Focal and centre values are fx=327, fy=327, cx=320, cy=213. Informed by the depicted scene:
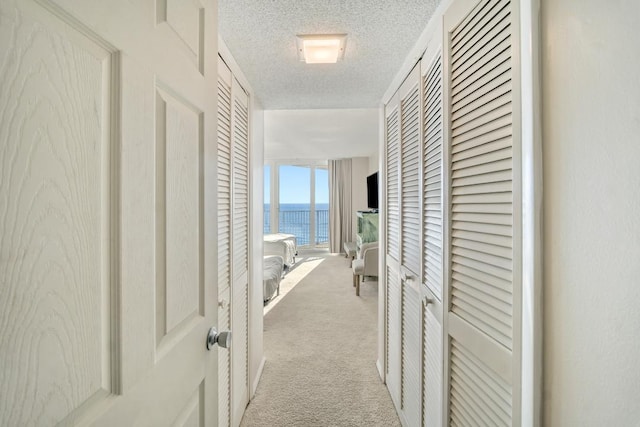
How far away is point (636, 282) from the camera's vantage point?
0.54m

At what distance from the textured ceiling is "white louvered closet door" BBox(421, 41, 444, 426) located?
177 millimetres

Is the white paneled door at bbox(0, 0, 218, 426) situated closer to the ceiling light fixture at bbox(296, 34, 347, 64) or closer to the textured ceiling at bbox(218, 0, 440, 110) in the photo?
the textured ceiling at bbox(218, 0, 440, 110)

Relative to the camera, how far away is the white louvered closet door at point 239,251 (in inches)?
69.1

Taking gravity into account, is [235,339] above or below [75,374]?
below

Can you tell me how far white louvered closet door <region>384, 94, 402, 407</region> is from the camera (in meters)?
2.00

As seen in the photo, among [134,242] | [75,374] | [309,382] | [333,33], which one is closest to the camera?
[75,374]

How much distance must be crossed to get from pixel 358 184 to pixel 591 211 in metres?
7.61

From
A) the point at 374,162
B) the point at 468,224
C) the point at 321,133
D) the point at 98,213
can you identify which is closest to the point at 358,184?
the point at 374,162

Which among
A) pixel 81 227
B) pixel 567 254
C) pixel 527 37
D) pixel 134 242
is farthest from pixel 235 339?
pixel 527 37

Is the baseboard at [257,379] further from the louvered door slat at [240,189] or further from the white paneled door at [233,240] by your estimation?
the louvered door slat at [240,189]

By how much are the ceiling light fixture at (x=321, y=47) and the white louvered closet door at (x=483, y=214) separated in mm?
513

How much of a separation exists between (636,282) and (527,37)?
562 mm

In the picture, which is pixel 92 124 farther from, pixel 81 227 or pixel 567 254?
pixel 567 254

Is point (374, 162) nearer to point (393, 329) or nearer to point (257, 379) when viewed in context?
point (393, 329)
